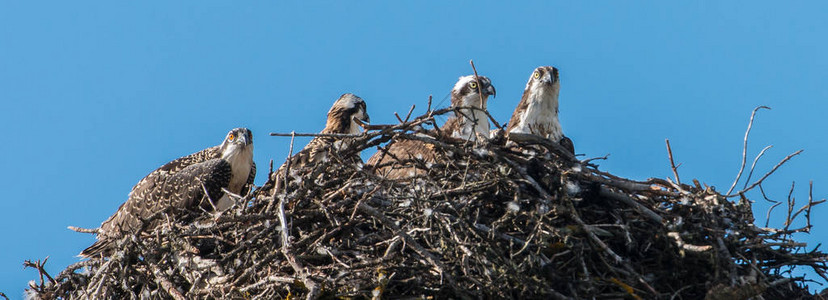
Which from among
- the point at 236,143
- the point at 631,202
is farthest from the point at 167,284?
the point at 631,202

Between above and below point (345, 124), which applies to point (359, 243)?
below

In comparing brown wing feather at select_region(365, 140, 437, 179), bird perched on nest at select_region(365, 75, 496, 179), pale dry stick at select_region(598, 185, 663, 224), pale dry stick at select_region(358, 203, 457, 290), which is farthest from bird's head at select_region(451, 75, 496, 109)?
pale dry stick at select_region(358, 203, 457, 290)

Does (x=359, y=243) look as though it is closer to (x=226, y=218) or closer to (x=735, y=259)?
(x=226, y=218)

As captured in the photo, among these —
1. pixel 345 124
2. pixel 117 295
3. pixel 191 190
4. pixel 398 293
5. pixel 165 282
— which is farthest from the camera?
pixel 345 124

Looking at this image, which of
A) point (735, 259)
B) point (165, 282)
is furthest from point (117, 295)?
point (735, 259)

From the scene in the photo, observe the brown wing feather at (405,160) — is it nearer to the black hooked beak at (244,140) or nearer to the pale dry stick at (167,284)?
the black hooked beak at (244,140)

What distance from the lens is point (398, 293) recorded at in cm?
580

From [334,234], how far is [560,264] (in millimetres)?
1408

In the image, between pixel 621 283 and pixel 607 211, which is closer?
pixel 621 283

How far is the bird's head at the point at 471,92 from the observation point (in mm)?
8680

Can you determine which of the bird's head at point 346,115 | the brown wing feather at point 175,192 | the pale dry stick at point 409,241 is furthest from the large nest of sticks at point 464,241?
the bird's head at point 346,115

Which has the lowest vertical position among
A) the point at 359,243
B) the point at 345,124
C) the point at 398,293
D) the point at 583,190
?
the point at 398,293

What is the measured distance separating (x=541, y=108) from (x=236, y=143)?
2627mm

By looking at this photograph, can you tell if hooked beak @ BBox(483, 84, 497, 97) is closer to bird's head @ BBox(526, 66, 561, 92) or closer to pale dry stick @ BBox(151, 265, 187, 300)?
bird's head @ BBox(526, 66, 561, 92)
